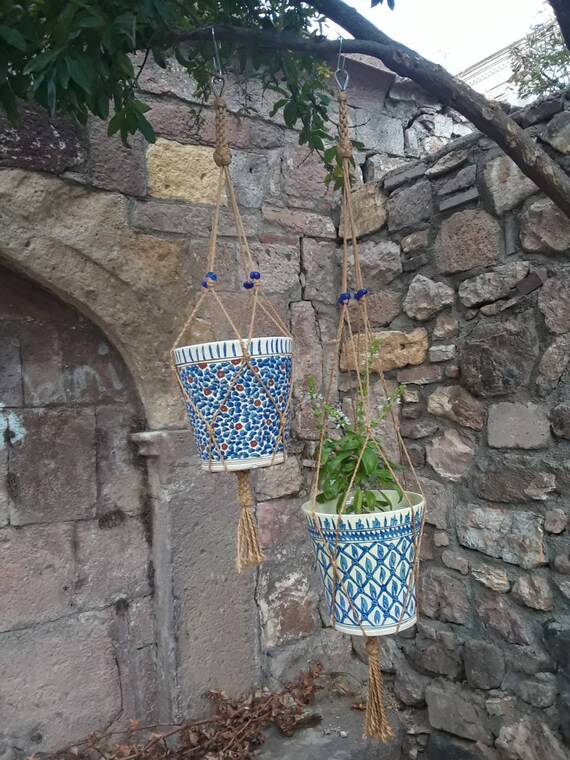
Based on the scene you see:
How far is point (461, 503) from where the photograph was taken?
→ 2037mm

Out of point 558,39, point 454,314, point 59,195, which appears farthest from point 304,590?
point 558,39

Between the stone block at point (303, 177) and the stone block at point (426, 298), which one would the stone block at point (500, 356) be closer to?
the stone block at point (426, 298)

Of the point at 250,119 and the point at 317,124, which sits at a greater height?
the point at 250,119

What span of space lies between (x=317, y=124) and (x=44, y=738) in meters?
2.17

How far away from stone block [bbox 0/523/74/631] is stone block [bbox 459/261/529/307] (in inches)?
A: 62.7

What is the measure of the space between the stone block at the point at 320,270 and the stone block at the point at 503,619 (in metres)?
1.28

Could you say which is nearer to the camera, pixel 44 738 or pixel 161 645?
pixel 44 738

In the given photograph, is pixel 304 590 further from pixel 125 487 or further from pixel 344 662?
pixel 125 487

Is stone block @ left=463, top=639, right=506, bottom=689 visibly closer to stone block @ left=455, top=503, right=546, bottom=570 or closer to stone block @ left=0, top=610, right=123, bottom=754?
stone block @ left=455, top=503, right=546, bottom=570

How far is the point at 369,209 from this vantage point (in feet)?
7.97

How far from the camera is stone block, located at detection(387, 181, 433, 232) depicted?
218 centimetres

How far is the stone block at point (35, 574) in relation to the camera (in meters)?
2.00

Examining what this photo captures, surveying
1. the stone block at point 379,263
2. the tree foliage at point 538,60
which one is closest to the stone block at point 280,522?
the stone block at point 379,263

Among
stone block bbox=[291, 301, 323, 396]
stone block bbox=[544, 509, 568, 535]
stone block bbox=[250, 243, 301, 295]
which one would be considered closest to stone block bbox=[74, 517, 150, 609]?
stone block bbox=[291, 301, 323, 396]
